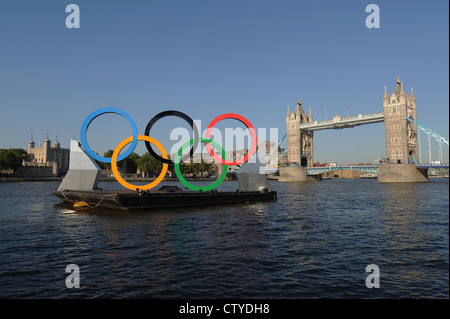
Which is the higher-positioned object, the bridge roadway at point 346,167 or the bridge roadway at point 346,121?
the bridge roadway at point 346,121

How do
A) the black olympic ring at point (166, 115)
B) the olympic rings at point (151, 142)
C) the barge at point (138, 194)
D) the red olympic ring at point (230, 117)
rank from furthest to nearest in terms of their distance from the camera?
the red olympic ring at point (230, 117), the black olympic ring at point (166, 115), the olympic rings at point (151, 142), the barge at point (138, 194)

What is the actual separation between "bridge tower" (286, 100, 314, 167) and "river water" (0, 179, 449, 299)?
15835cm

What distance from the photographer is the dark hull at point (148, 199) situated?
34625 mm

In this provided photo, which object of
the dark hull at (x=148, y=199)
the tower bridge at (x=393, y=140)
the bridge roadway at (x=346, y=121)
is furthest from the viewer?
the bridge roadway at (x=346, y=121)

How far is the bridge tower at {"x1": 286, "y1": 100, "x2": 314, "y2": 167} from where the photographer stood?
182 metres

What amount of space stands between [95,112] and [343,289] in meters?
35.9

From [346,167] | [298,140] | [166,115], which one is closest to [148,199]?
[166,115]

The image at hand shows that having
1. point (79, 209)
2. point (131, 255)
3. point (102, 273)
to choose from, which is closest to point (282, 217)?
point (131, 255)

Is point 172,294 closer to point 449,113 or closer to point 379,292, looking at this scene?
point 379,292

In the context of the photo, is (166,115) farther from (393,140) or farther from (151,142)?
(393,140)

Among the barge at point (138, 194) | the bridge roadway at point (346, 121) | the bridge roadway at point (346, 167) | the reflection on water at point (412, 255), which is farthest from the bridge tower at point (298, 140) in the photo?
the reflection on water at point (412, 255)

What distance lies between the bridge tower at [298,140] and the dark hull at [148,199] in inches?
5577

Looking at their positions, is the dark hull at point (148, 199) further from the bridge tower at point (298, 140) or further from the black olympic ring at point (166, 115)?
the bridge tower at point (298, 140)

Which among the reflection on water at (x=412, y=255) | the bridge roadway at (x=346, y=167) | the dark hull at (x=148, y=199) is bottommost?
the reflection on water at (x=412, y=255)
